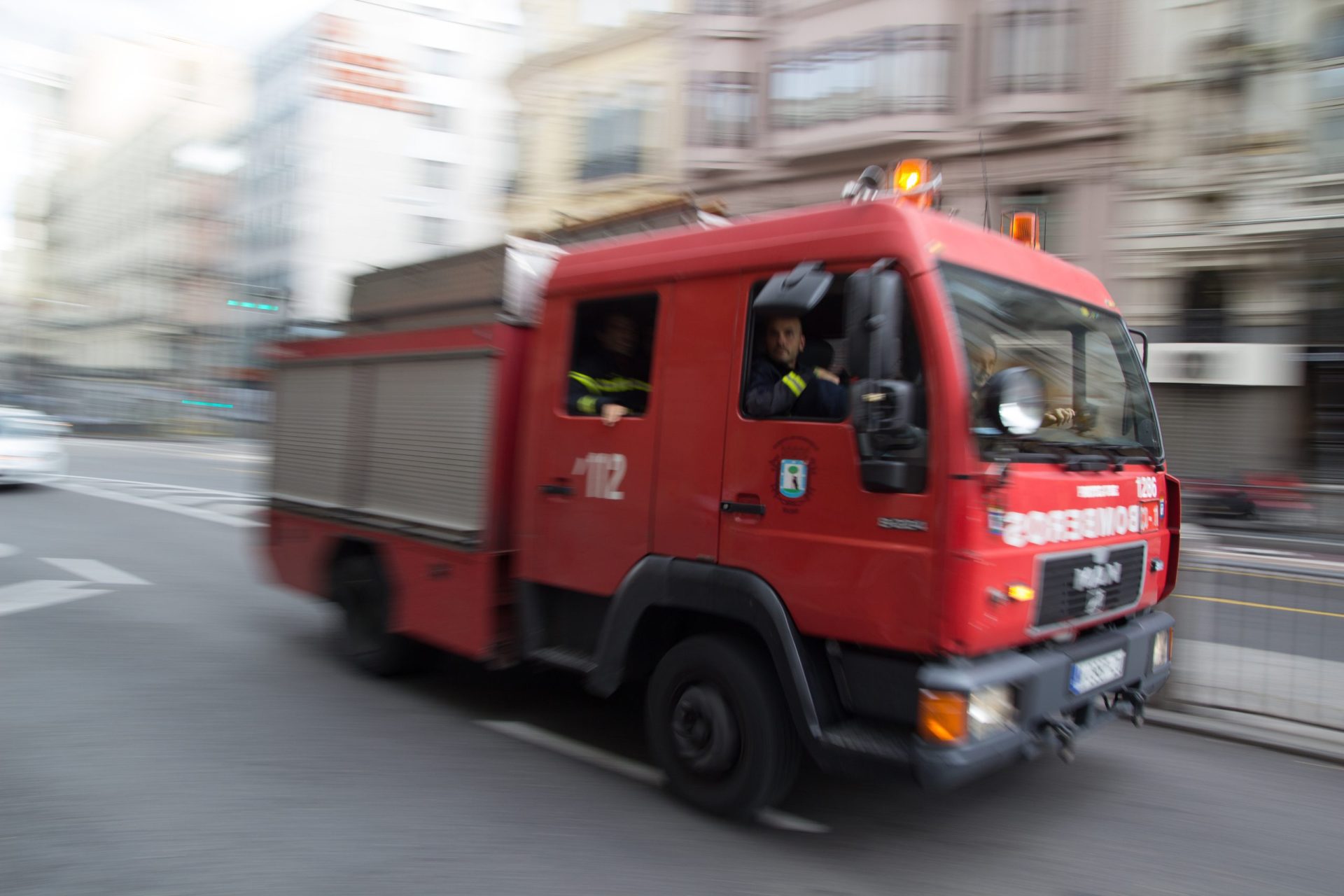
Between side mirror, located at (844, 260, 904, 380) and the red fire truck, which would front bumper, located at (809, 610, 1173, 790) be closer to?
the red fire truck

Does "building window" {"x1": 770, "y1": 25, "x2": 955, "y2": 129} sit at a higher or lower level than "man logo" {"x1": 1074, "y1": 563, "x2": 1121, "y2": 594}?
higher

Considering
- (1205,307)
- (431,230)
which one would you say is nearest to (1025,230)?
(1205,307)

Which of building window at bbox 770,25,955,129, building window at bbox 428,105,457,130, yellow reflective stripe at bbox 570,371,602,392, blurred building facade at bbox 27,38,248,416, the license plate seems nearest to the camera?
the license plate

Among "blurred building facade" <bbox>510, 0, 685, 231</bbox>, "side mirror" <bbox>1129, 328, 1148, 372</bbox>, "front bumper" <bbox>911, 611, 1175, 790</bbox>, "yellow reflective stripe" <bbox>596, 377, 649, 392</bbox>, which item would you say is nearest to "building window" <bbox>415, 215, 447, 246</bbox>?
"blurred building facade" <bbox>510, 0, 685, 231</bbox>

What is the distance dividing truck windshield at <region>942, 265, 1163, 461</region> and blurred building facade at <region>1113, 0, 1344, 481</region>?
15113 mm

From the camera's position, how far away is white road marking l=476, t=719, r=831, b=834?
394 centimetres

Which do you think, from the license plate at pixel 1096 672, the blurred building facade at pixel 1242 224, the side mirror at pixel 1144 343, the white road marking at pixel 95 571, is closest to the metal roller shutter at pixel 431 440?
the license plate at pixel 1096 672

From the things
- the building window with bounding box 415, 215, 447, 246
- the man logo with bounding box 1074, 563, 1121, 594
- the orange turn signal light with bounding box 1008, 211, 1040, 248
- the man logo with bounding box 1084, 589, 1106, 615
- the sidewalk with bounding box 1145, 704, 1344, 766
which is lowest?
the sidewalk with bounding box 1145, 704, 1344, 766

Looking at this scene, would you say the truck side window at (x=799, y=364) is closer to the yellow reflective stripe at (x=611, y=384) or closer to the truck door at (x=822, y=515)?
the truck door at (x=822, y=515)

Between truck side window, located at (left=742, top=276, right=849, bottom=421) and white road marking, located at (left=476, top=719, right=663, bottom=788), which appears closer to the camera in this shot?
truck side window, located at (left=742, top=276, right=849, bottom=421)

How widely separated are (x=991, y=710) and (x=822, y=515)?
90cm

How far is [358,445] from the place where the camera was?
233 inches

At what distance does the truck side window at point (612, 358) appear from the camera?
4.38 m

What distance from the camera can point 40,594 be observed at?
A: 809cm
